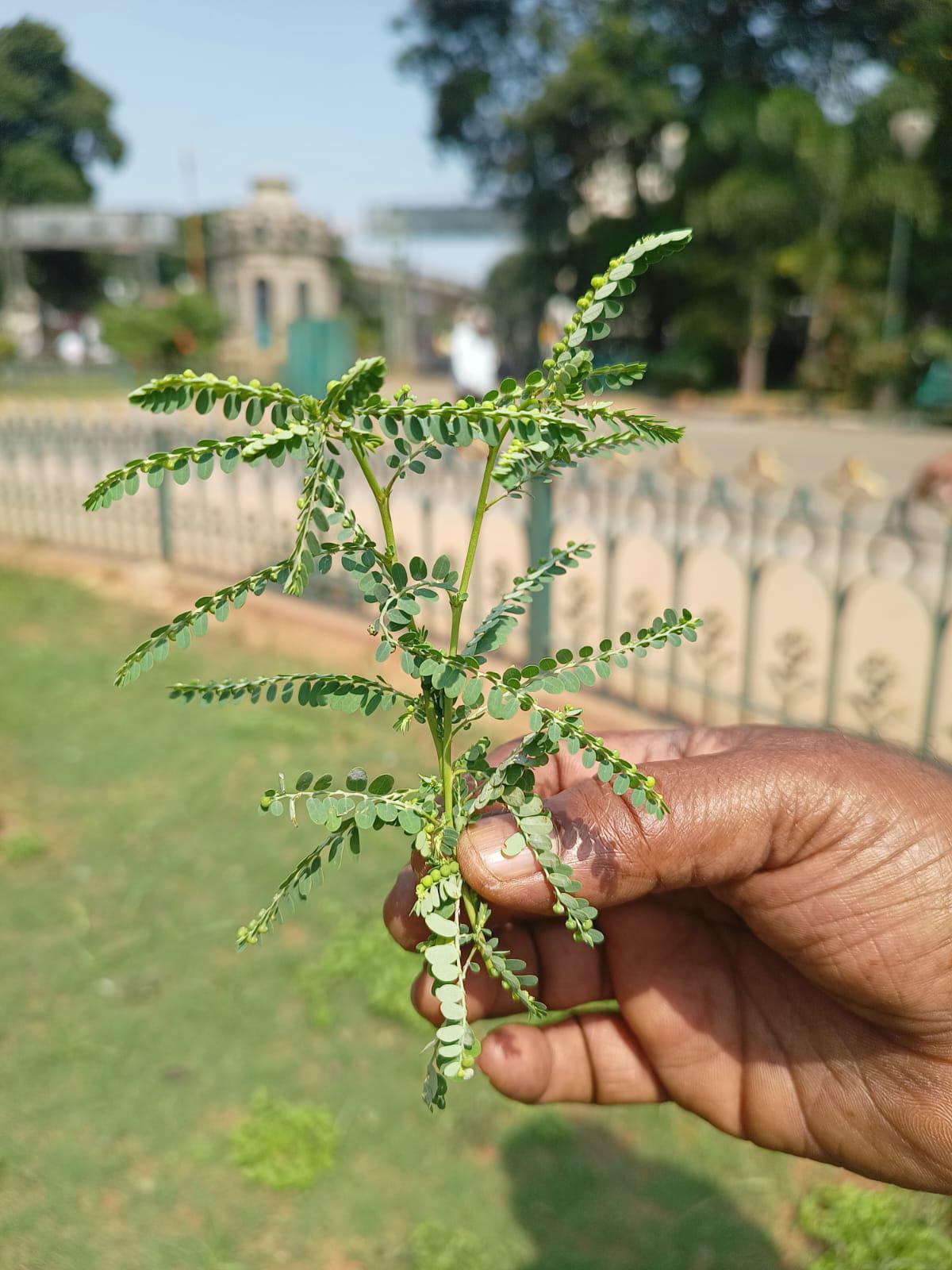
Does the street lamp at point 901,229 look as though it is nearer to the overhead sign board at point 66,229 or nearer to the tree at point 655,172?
the tree at point 655,172

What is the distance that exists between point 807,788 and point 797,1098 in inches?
26.3

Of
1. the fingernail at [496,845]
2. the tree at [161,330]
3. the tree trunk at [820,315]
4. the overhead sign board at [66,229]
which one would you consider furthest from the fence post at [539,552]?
the tree at [161,330]

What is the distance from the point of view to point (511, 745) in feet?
4.15

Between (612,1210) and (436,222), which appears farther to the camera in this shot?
(436,222)

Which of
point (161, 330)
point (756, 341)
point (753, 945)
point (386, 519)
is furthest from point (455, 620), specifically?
point (756, 341)

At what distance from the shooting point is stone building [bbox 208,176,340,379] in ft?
102

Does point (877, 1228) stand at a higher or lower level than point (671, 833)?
lower

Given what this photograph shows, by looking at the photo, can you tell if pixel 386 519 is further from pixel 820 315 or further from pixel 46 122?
pixel 820 315

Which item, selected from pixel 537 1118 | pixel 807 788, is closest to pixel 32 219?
pixel 537 1118

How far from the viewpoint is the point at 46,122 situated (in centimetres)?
352

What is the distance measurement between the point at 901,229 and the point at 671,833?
Answer: 12716 mm

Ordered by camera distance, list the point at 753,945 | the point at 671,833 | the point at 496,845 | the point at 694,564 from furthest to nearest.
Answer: the point at 694,564
the point at 753,945
the point at 671,833
the point at 496,845

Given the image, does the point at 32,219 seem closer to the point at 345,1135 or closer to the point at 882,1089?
the point at 345,1135

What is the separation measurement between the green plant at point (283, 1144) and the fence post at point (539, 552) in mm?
2873
